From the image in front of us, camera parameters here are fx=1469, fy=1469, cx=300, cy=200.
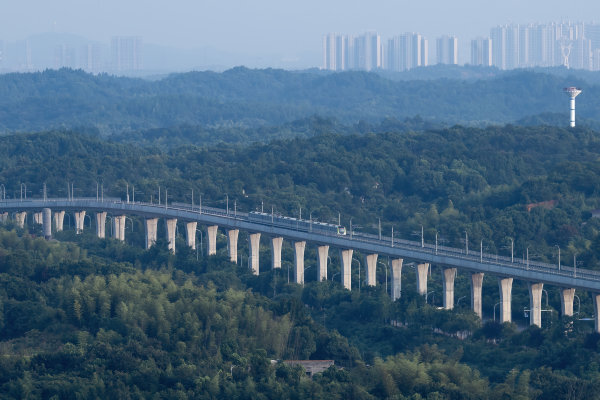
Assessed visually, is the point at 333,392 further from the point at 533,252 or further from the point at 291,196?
the point at 291,196

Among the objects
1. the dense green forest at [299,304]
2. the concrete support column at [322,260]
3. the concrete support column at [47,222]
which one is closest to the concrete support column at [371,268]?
the dense green forest at [299,304]

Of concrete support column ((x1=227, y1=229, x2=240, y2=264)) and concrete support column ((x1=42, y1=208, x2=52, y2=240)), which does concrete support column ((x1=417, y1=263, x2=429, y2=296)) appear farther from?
concrete support column ((x1=42, y1=208, x2=52, y2=240))

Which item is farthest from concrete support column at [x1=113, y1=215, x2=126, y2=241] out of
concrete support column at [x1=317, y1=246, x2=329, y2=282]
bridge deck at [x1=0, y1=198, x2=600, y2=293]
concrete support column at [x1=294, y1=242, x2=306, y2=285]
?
concrete support column at [x1=317, y1=246, x2=329, y2=282]

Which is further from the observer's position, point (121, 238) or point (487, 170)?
point (487, 170)

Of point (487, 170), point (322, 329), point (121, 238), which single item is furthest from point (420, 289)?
point (487, 170)

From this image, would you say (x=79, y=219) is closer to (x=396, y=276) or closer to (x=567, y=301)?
(x=396, y=276)

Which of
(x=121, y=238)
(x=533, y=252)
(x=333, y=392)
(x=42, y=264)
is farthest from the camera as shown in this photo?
(x=121, y=238)

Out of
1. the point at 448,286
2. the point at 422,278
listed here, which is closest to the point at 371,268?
the point at 422,278
